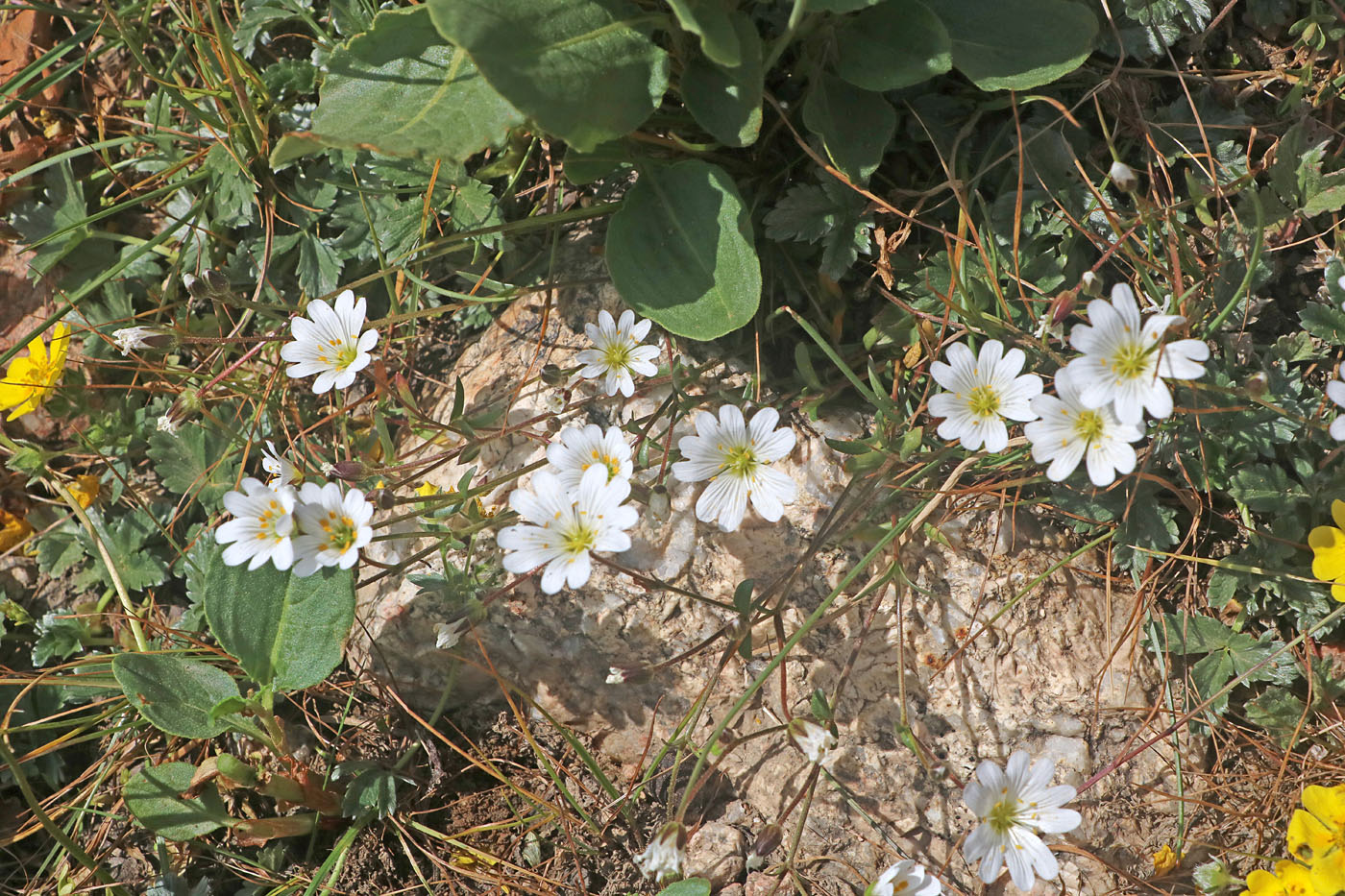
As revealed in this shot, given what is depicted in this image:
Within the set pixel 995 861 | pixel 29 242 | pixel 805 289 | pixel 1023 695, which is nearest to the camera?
pixel 995 861

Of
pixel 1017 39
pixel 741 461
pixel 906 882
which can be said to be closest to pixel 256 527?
pixel 741 461

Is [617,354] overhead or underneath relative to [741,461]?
overhead

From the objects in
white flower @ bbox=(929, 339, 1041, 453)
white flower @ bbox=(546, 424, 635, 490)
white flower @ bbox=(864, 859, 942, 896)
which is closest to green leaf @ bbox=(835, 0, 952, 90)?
white flower @ bbox=(929, 339, 1041, 453)

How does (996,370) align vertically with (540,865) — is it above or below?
above

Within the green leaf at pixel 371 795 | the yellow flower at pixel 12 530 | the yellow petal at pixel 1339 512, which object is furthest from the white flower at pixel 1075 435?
the yellow flower at pixel 12 530

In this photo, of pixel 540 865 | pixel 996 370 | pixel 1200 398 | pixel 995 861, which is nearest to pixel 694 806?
pixel 540 865

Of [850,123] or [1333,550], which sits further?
[850,123]

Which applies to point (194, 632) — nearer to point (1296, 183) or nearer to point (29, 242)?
point (29, 242)

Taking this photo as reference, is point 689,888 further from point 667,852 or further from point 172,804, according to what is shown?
point 172,804
